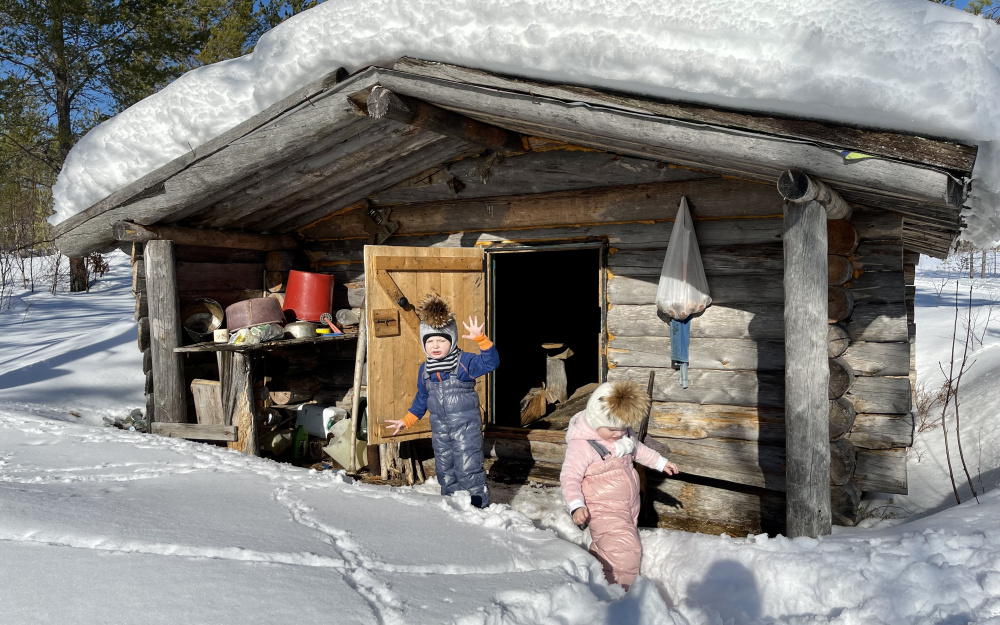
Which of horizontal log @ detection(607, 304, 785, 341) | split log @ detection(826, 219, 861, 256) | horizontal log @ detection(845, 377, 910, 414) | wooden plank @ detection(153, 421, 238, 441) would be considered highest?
split log @ detection(826, 219, 861, 256)

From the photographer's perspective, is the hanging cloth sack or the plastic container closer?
the hanging cloth sack

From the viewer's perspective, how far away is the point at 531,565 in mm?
2857

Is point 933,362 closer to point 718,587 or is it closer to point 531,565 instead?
point 718,587

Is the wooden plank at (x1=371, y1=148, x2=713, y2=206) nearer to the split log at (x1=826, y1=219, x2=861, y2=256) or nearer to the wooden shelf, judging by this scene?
the split log at (x1=826, y1=219, x2=861, y2=256)

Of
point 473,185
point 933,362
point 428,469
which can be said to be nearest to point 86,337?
point 428,469

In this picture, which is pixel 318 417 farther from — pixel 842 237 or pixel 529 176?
pixel 842 237

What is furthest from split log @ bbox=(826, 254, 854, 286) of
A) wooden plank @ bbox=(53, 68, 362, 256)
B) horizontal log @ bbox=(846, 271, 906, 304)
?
wooden plank @ bbox=(53, 68, 362, 256)

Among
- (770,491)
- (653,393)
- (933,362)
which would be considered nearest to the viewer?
(770,491)

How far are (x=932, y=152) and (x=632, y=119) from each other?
4.63 ft

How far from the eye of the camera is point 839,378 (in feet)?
14.5

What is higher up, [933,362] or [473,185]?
[473,185]

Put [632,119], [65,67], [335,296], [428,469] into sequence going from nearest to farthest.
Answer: [632,119] < [428,469] < [335,296] < [65,67]

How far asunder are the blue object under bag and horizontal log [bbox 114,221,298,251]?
13.3ft

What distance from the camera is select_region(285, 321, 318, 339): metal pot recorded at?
6031 millimetres
